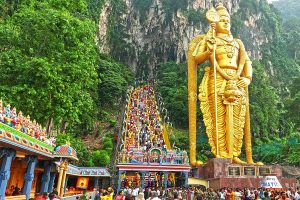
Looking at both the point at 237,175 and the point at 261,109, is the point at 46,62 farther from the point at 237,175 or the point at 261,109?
the point at 261,109

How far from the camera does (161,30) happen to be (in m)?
39.7

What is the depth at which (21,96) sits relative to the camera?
9.51 metres

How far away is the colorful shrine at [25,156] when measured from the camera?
569cm

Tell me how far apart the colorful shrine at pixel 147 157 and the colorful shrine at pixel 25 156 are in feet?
6.82

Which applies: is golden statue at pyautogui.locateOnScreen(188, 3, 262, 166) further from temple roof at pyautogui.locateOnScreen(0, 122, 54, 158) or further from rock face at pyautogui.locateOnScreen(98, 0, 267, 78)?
rock face at pyautogui.locateOnScreen(98, 0, 267, 78)

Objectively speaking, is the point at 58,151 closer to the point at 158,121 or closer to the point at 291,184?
the point at 291,184

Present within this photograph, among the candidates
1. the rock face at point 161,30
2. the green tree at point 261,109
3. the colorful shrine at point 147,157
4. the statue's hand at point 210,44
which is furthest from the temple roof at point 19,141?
the rock face at point 161,30

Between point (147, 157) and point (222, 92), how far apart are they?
12.7 ft

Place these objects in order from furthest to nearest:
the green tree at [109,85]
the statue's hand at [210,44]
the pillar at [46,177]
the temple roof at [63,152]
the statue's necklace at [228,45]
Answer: the green tree at [109,85] < the statue's necklace at [228,45] < the statue's hand at [210,44] < the pillar at [46,177] < the temple roof at [63,152]

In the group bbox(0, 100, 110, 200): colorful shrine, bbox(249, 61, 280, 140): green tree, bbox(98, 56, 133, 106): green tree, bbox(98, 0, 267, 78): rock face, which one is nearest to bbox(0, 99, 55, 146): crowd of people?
bbox(0, 100, 110, 200): colorful shrine

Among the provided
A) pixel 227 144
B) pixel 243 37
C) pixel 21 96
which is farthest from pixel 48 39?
pixel 243 37

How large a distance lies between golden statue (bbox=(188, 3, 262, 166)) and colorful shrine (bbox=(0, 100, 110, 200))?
5404 millimetres

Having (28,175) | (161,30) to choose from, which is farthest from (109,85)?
(28,175)

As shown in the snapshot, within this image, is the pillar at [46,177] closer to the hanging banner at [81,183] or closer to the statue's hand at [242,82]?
the hanging banner at [81,183]
